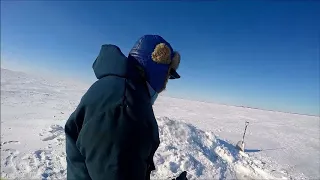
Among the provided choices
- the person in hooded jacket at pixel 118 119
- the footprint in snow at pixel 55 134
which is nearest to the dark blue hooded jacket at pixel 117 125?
the person in hooded jacket at pixel 118 119

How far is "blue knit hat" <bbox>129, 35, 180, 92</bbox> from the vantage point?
1.30 metres

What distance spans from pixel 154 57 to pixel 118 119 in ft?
1.45

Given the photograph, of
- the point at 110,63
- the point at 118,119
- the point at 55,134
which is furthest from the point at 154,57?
the point at 55,134

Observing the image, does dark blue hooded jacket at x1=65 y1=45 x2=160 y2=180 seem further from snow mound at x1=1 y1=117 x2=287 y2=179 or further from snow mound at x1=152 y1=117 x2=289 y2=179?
snow mound at x1=152 y1=117 x2=289 y2=179

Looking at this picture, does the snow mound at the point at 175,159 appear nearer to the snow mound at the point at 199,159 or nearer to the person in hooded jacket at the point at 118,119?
the snow mound at the point at 199,159

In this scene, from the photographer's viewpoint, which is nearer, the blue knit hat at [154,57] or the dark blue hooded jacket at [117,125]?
the dark blue hooded jacket at [117,125]

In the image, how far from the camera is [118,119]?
Result: 992 millimetres

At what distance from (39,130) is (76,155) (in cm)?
971

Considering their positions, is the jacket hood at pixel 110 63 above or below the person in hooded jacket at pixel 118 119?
above

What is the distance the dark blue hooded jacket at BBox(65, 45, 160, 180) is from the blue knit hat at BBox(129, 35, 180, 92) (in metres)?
0.10

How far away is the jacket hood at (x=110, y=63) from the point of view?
1171 mm

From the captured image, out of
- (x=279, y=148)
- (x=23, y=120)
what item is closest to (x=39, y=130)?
(x=23, y=120)

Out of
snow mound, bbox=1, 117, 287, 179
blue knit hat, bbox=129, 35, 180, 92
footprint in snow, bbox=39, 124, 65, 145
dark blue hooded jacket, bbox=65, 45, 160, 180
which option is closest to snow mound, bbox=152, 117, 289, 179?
snow mound, bbox=1, 117, 287, 179

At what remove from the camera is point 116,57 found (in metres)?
1.22
